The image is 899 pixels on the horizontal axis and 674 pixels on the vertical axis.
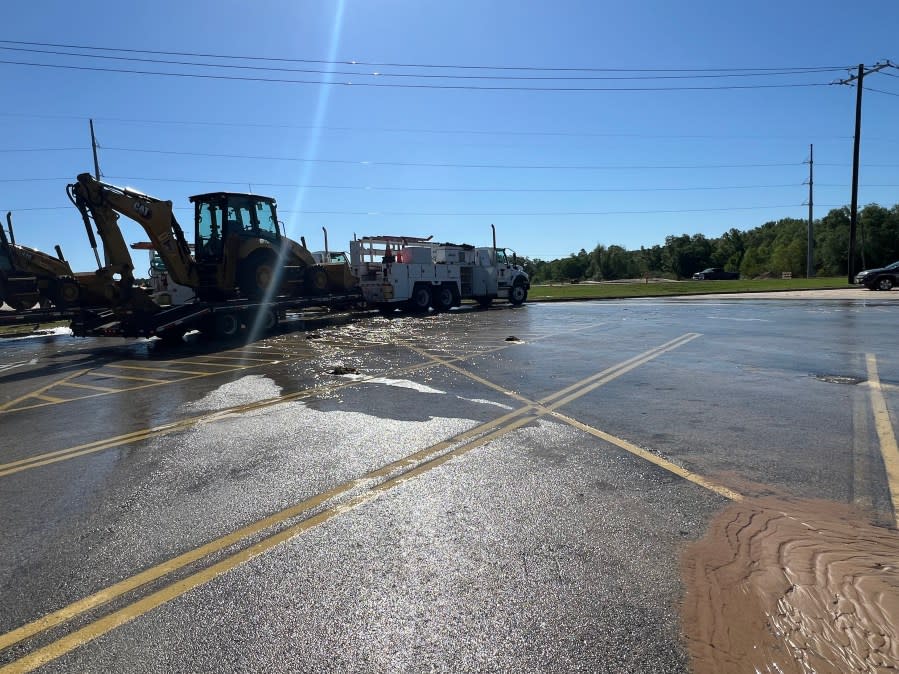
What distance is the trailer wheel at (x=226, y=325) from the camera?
1572cm

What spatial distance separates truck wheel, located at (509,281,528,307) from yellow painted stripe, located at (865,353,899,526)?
20.8m

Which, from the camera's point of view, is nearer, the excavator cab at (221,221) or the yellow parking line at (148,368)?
→ the yellow parking line at (148,368)

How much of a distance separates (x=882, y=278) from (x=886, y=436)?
3209 centimetres

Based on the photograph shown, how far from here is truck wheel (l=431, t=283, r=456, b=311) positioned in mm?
25375

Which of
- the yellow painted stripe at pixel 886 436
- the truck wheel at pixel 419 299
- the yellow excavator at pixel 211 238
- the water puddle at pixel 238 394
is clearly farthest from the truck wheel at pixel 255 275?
the yellow painted stripe at pixel 886 436

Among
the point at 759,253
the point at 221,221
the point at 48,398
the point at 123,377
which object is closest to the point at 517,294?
the point at 221,221

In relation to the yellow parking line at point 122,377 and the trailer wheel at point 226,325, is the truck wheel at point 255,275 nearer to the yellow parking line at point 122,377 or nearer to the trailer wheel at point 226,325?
the trailer wheel at point 226,325

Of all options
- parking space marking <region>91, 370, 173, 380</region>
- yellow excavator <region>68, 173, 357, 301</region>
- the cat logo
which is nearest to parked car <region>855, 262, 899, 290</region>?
Answer: yellow excavator <region>68, 173, 357, 301</region>

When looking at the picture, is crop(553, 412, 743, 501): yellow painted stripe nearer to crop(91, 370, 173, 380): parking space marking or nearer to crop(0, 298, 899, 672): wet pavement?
crop(0, 298, 899, 672): wet pavement

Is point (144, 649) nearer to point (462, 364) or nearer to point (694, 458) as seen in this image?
point (694, 458)

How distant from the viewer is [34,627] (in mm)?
2814

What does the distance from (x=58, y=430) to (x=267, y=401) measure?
2.37 m

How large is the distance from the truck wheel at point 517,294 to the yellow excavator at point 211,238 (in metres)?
13.1

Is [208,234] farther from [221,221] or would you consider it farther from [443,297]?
[443,297]
